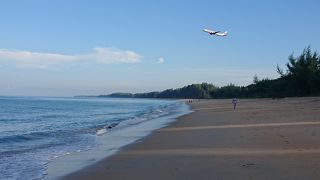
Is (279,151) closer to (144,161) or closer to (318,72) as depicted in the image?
(144,161)

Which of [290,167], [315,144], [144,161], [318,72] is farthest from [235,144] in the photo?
[318,72]

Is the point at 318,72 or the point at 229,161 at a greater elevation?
the point at 318,72

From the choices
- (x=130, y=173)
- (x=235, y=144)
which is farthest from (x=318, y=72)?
(x=130, y=173)

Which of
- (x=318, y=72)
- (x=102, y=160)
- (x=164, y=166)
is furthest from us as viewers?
(x=318, y=72)

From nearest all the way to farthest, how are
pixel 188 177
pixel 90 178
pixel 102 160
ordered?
pixel 188 177 → pixel 90 178 → pixel 102 160

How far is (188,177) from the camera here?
8.91 m

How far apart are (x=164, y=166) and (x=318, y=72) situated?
71974mm

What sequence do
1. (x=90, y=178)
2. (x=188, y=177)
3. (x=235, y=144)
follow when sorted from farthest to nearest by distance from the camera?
(x=235, y=144) < (x=90, y=178) < (x=188, y=177)

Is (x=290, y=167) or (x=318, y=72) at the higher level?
(x=318, y=72)

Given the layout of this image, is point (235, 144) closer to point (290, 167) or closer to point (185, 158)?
point (185, 158)

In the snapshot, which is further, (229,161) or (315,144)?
(315,144)

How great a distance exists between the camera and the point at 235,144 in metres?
14.2

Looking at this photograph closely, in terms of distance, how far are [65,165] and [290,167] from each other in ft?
18.7

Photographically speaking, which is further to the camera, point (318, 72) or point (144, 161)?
point (318, 72)
